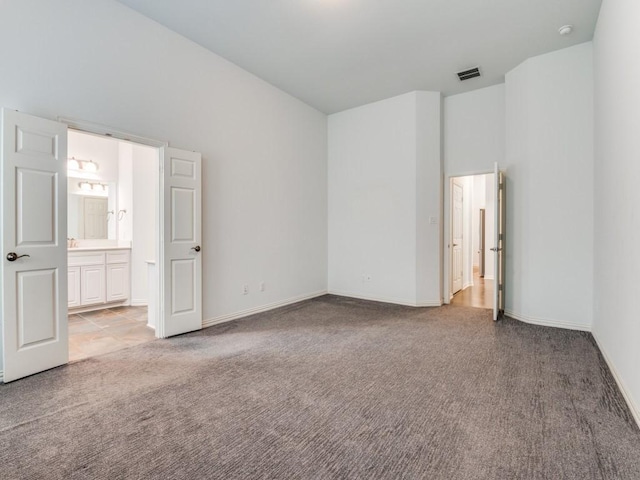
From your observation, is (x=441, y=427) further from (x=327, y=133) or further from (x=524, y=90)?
(x=327, y=133)

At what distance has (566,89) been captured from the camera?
382cm

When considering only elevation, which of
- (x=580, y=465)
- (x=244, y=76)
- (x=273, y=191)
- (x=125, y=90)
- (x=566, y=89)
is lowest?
(x=580, y=465)

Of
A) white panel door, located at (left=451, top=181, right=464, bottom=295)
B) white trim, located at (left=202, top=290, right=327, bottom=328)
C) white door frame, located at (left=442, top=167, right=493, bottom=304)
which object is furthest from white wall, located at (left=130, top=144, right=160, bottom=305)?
white panel door, located at (left=451, top=181, right=464, bottom=295)

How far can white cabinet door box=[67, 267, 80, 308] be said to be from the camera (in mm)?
4520

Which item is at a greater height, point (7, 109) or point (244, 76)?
point (244, 76)

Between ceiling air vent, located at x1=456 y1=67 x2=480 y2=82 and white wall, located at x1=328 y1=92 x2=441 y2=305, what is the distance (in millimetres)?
528

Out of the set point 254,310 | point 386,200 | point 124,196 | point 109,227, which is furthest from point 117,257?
point 386,200

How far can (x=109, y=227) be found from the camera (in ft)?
17.5

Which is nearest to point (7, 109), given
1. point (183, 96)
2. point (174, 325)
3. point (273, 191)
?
point (183, 96)

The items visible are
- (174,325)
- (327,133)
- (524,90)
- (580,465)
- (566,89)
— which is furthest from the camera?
(327,133)

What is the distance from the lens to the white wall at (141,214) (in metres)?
5.06

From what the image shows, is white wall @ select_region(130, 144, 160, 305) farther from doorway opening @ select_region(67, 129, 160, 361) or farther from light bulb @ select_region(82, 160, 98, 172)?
light bulb @ select_region(82, 160, 98, 172)

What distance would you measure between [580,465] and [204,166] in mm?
4157

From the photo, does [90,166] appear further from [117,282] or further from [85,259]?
[117,282]
